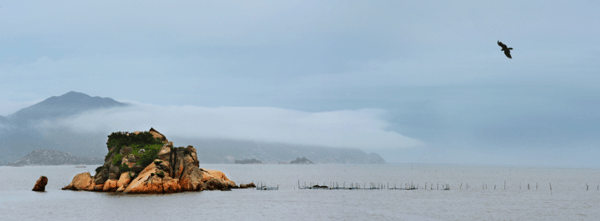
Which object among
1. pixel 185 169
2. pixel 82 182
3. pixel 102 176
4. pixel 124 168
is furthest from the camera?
pixel 82 182

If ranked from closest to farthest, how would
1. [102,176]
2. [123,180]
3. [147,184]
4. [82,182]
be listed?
[147,184] → [123,180] → [102,176] → [82,182]

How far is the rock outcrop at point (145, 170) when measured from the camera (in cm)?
10750

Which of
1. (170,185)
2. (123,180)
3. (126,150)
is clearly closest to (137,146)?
(126,150)

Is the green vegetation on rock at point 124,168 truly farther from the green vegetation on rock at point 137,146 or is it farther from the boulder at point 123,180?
the boulder at point 123,180

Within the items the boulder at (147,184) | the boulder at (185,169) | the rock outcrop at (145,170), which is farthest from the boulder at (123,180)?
the boulder at (185,169)

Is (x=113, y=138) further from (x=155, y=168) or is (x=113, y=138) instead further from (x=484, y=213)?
(x=484, y=213)

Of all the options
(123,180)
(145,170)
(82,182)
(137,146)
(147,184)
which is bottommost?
(82,182)

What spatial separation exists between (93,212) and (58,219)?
23.2ft

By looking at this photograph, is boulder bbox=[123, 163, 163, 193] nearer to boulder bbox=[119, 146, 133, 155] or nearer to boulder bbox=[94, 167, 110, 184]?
boulder bbox=[119, 146, 133, 155]

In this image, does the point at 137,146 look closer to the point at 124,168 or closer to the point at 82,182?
the point at 124,168

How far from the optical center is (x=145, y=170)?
367 ft

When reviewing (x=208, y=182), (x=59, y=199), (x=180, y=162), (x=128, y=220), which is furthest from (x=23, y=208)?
(x=208, y=182)

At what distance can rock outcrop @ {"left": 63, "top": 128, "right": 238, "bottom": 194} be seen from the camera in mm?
107500

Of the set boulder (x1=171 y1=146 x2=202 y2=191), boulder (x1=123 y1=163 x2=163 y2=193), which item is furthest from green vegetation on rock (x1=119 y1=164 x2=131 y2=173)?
boulder (x1=171 y1=146 x2=202 y2=191)
